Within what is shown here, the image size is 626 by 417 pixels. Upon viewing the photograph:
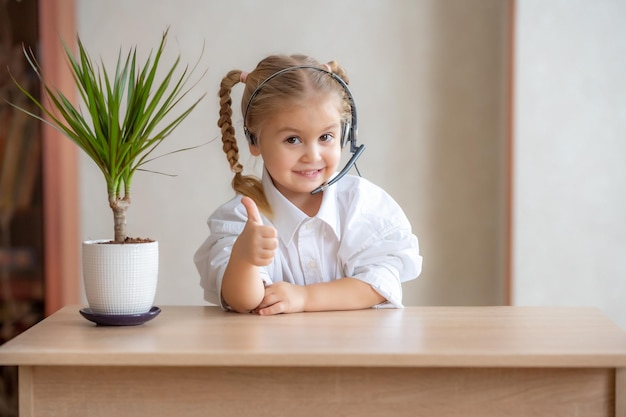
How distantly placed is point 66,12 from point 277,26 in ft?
2.75

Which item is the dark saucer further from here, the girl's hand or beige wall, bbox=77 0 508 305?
beige wall, bbox=77 0 508 305

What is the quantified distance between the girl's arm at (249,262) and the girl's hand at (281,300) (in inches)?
0.6

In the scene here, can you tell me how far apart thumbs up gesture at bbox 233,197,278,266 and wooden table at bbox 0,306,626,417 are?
0.20 meters

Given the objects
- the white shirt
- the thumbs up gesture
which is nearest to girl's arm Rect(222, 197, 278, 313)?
the thumbs up gesture

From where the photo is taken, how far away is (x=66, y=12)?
3051 mm

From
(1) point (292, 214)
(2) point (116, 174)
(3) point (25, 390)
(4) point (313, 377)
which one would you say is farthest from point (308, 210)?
(3) point (25, 390)

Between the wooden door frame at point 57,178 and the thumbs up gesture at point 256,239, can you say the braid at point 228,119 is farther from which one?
the wooden door frame at point 57,178

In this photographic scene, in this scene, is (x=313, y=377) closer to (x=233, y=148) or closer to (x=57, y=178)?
(x=233, y=148)

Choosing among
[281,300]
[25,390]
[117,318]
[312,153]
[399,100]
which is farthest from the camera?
[399,100]

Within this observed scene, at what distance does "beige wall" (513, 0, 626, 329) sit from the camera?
2.78m

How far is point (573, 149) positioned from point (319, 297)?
1700mm

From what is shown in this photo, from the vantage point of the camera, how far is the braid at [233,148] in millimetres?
1677

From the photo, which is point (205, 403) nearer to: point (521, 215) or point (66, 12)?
point (521, 215)

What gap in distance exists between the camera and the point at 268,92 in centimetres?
160
